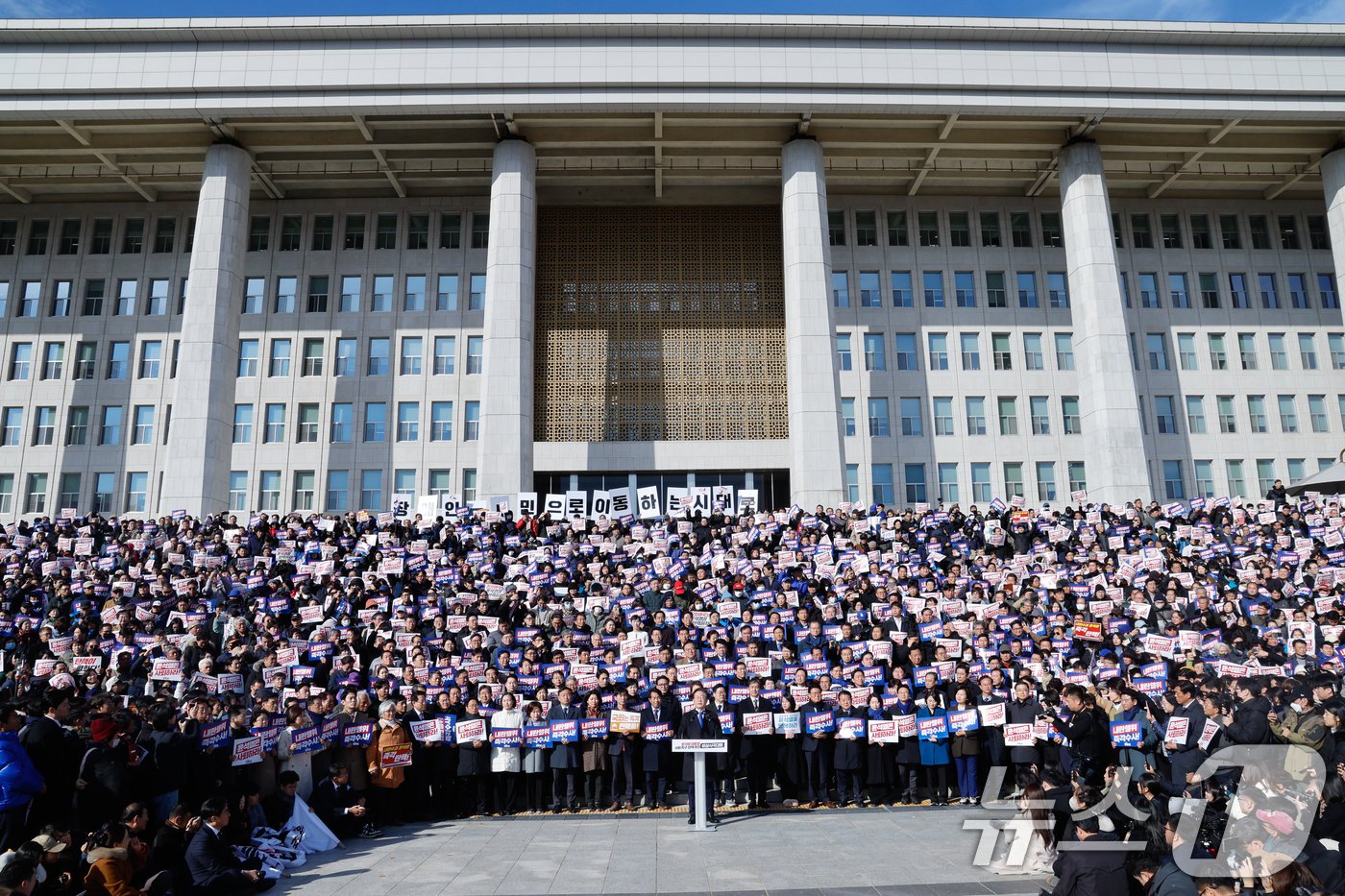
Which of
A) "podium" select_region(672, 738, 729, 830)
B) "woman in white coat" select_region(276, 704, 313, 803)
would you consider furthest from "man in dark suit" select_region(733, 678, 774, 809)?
"woman in white coat" select_region(276, 704, 313, 803)

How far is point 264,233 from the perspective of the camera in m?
44.1

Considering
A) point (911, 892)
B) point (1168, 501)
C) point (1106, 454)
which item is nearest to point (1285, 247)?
point (1168, 501)

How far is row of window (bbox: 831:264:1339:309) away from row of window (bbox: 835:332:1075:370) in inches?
55.1

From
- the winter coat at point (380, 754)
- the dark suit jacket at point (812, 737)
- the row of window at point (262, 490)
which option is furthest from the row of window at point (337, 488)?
the dark suit jacket at point (812, 737)

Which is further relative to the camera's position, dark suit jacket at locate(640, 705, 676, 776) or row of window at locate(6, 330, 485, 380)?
row of window at locate(6, 330, 485, 380)

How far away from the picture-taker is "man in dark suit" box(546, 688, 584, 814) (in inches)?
546

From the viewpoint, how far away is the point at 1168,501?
41375mm

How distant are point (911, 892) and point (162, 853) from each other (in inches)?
278

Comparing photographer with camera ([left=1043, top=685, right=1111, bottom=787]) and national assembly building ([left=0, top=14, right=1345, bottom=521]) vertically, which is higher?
national assembly building ([left=0, top=14, right=1345, bottom=521])

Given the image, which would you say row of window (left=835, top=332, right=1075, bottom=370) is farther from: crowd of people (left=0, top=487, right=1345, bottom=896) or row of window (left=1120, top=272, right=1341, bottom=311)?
crowd of people (left=0, top=487, right=1345, bottom=896)

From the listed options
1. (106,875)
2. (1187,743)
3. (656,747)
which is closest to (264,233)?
(656,747)

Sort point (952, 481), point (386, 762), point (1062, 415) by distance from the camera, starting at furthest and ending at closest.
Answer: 1. point (1062, 415)
2. point (952, 481)
3. point (386, 762)

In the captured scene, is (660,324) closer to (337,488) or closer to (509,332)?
(509,332)

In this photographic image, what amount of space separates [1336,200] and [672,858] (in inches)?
1688
